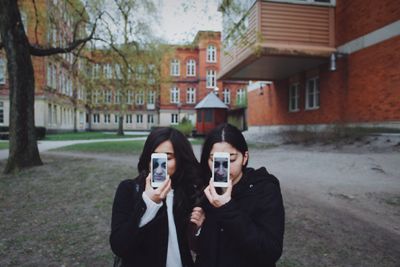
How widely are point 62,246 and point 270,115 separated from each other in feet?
59.6

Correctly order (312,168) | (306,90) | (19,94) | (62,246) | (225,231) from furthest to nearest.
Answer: (306,90) → (19,94) → (312,168) → (62,246) → (225,231)

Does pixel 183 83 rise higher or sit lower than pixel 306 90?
higher

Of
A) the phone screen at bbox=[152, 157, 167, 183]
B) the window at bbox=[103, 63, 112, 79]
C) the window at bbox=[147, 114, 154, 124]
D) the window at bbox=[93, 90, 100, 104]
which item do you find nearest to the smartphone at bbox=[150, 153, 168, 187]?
the phone screen at bbox=[152, 157, 167, 183]

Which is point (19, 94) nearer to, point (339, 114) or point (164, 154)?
point (164, 154)

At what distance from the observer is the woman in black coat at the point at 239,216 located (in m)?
1.65

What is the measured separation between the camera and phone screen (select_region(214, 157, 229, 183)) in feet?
5.58

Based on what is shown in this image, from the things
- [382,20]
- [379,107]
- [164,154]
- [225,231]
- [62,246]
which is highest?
[382,20]

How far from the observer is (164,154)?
180cm

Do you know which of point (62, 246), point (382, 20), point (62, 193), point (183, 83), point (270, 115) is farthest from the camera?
point (183, 83)

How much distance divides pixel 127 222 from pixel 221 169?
23.4 inches

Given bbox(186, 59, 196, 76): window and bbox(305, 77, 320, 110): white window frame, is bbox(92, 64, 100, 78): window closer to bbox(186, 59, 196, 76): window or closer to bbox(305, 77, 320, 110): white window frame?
bbox(305, 77, 320, 110): white window frame

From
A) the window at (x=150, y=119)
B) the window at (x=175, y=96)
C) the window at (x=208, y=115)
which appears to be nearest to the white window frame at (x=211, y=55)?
the window at (x=175, y=96)

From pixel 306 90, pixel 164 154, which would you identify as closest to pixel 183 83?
pixel 306 90

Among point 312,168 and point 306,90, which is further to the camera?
point 306,90
